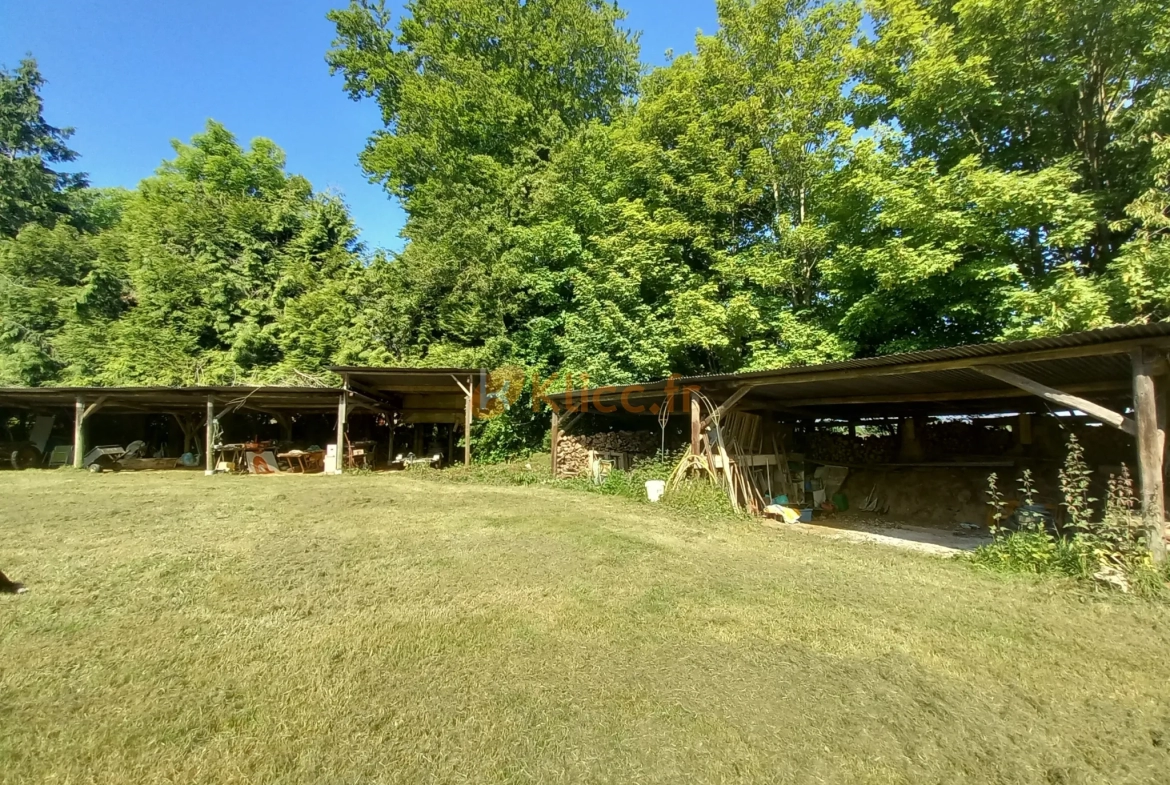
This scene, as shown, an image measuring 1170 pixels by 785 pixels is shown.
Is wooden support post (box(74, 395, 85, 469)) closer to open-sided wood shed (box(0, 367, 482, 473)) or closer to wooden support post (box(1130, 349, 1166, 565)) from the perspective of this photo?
open-sided wood shed (box(0, 367, 482, 473))

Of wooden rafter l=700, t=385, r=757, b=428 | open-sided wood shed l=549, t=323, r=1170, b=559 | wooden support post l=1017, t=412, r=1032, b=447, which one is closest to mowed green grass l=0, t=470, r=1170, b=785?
open-sided wood shed l=549, t=323, r=1170, b=559

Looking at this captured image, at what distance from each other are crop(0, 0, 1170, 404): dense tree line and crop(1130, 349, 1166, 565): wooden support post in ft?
15.5

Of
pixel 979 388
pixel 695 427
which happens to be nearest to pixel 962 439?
pixel 979 388

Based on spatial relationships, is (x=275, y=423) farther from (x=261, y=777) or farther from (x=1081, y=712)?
(x=1081, y=712)

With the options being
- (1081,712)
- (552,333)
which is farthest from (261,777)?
(552,333)

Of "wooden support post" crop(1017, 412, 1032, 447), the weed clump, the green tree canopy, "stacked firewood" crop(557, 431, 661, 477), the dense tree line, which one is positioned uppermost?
the green tree canopy

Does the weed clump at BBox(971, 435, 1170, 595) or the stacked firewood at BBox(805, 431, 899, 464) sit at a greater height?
the stacked firewood at BBox(805, 431, 899, 464)

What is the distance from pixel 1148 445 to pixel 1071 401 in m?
0.64

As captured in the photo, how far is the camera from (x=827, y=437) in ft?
38.0

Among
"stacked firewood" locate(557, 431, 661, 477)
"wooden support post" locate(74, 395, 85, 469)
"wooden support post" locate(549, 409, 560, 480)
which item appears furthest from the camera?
"wooden support post" locate(74, 395, 85, 469)

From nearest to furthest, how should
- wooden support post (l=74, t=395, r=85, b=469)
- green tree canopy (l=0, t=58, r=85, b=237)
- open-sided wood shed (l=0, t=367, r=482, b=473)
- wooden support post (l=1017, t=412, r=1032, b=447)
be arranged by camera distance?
1. wooden support post (l=1017, t=412, r=1032, b=447)
2. open-sided wood shed (l=0, t=367, r=482, b=473)
3. wooden support post (l=74, t=395, r=85, b=469)
4. green tree canopy (l=0, t=58, r=85, b=237)

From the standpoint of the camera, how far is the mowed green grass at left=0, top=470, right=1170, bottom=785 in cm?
217

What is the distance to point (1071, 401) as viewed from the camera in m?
5.03

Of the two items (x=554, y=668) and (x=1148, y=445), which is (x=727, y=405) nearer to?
(x=1148, y=445)
